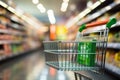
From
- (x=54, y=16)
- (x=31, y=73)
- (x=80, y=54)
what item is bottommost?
(x=31, y=73)

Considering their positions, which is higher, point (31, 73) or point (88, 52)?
point (88, 52)

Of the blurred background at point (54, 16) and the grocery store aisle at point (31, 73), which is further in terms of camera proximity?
the grocery store aisle at point (31, 73)

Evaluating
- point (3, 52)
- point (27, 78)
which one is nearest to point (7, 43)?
point (3, 52)

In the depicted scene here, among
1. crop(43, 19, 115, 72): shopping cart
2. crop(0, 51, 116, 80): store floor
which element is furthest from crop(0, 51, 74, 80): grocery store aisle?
crop(43, 19, 115, 72): shopping cart

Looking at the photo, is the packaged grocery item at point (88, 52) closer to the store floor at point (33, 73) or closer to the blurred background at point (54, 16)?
the blurred background at point (54, 16)

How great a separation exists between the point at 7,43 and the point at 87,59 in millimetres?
6673

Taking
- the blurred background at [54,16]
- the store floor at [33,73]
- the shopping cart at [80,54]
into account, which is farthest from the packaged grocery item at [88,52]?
the store floor at [33,73]

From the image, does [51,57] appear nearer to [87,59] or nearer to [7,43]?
[87,59]

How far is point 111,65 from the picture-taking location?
381 centimetres

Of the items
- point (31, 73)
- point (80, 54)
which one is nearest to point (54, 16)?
point (31, 73)

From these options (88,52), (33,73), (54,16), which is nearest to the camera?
(88,52)

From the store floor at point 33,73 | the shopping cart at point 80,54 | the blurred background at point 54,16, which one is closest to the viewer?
the shopping cart at point 80,54

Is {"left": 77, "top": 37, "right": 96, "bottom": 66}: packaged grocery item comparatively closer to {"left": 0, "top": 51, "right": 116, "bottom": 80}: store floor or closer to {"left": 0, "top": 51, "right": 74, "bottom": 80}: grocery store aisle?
{"left": 0, "top": 51, "right": 116, "bottom": 80}: store floor

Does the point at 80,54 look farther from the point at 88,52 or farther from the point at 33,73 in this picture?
the point at 33,73
